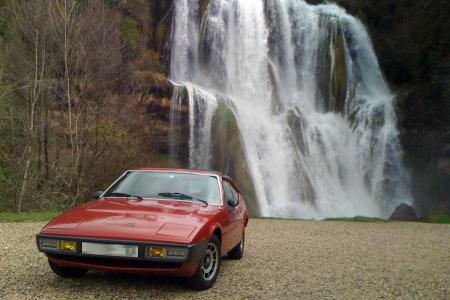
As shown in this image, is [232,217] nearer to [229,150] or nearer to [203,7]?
[229,150]

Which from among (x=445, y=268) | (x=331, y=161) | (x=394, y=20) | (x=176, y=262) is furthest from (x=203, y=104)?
(x=176, y=262)

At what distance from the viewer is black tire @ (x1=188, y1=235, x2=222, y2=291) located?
206 inches

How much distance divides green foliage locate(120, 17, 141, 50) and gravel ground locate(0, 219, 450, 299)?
17827mm

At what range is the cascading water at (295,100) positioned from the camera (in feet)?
81.9

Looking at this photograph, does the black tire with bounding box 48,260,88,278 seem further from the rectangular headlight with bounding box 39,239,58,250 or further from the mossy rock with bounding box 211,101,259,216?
the mossy rock with bounding box 211,101,259,216

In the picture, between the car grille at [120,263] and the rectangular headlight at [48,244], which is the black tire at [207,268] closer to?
the car grille at [120,263]

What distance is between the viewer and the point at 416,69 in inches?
1167

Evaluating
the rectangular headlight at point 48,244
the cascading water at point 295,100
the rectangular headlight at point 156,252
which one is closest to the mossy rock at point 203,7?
the cascading water at point 295,100

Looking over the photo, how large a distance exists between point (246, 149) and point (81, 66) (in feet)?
30.2

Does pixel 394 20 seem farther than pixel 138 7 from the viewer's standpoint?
Yes

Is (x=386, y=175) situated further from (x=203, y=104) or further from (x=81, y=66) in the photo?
(x=81, y=66)

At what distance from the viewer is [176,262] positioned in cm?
479

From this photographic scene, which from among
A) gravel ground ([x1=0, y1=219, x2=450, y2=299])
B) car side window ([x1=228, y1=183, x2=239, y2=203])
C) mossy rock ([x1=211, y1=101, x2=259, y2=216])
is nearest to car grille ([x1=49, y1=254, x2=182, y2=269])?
gravel ground ([x1=0, y1=219, x2=450, y2=299])

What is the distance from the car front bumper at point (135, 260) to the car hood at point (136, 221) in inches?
2.2
